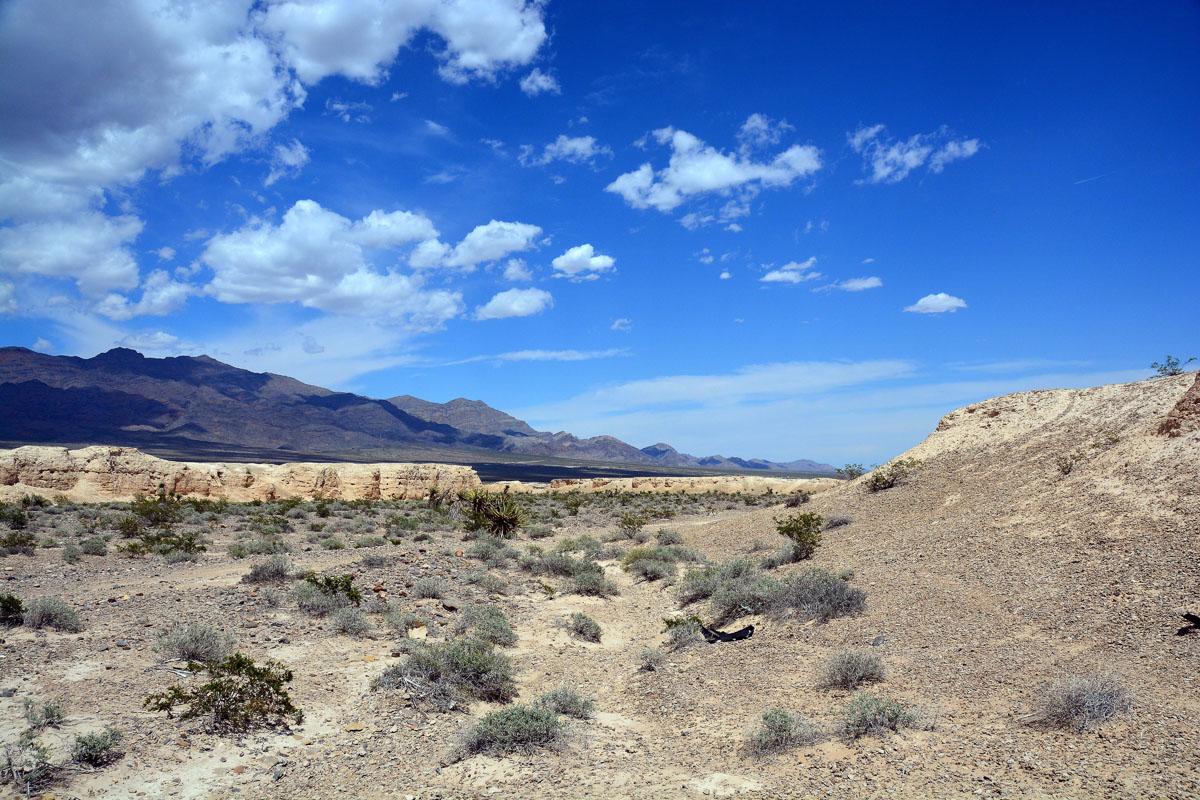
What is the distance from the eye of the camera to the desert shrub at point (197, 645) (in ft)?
26.8

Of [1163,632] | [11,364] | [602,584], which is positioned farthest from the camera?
[11,364]

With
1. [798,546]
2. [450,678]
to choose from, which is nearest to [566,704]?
[450,678]

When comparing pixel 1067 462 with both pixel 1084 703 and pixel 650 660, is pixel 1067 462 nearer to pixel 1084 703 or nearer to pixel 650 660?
pixel 1084 703

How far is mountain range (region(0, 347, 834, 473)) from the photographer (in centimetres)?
12494

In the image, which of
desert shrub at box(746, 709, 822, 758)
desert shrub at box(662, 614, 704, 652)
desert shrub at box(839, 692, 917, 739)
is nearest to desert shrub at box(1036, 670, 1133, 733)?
desert shrub at box(839, 692, 917, 739)

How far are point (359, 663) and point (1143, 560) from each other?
11186 mm

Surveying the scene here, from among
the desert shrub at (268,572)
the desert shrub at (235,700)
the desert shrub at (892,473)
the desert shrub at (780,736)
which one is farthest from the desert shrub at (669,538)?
the desert shrub at (235,700)

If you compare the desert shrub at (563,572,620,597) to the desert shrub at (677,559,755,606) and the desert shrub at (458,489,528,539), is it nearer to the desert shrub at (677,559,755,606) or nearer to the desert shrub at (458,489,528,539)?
the desert shrub at (677,559,755,606)

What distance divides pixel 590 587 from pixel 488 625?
370cm

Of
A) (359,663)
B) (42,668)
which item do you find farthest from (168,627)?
(359,663)

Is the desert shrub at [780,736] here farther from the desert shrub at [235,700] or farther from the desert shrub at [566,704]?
the desert shrub at [235,700]

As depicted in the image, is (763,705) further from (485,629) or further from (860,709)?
(485,629)

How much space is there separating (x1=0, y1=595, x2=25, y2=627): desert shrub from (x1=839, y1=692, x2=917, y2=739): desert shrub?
10.9 metres

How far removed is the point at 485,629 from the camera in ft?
33.7
